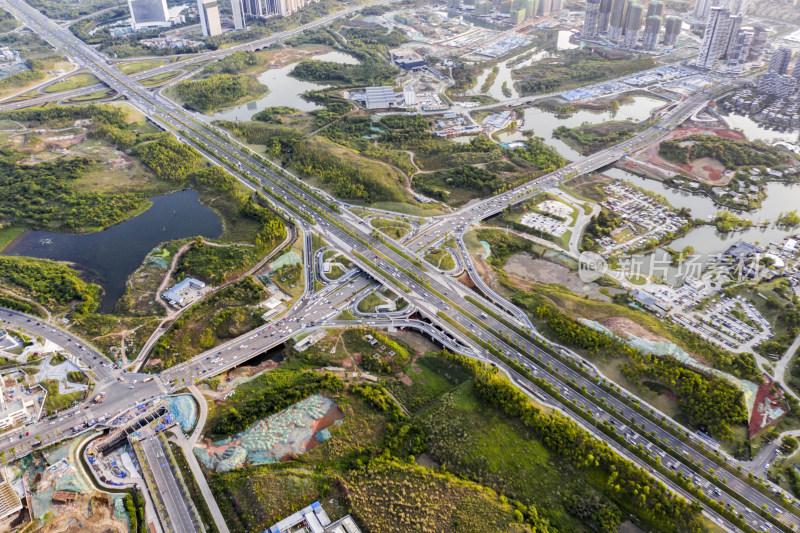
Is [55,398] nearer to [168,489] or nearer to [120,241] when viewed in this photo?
[168,489]

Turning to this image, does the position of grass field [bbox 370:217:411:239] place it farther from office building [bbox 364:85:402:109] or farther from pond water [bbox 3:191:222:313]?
office building [bbox 364:85:402:109]

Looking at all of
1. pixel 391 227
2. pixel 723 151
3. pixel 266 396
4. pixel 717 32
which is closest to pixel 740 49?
pixel 717 32

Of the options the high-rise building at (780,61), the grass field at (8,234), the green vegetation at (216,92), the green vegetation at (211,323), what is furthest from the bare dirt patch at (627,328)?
the high-rise building at (780,61)

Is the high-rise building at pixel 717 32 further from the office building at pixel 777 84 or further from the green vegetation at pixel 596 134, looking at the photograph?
the green vegetation at pixel 596 134

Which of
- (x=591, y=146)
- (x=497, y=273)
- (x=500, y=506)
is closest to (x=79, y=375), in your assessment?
(x=500, y=506)

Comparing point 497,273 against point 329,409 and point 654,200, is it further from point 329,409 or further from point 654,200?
point 654,200

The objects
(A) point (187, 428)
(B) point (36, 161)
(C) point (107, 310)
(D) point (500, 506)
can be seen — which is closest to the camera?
(D) point (500, 506)
